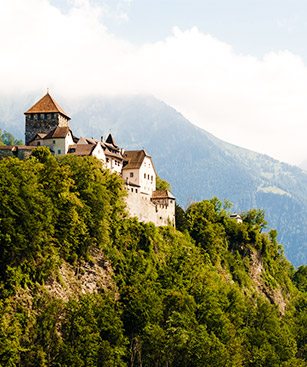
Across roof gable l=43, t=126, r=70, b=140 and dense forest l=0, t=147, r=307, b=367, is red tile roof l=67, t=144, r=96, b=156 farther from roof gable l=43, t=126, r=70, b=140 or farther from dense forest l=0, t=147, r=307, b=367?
dense forest l=0, t=147, r=307, b=367

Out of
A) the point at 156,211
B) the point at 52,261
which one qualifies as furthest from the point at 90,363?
the point at 156,211

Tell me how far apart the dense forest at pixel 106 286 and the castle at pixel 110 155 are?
3.63m

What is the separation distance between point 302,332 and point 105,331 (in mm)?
59092

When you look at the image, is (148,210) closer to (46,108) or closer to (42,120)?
(42,120)

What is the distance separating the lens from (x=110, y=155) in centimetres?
11012

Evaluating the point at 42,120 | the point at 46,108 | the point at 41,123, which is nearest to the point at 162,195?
the point at 41,123

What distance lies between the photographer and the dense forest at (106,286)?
222 feet

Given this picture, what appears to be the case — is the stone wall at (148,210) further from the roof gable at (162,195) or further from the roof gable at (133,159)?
the roof gable at (133,159)

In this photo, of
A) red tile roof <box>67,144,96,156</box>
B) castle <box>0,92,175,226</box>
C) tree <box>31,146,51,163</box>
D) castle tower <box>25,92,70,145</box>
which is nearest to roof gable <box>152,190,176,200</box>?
castle <box>0,92,175,226</box>

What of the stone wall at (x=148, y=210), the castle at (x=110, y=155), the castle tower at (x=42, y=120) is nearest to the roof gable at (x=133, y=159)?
the castle at (x=110, y=155)

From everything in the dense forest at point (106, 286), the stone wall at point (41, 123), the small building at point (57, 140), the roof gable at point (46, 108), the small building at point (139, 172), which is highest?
the roof gable at point (46, 108)

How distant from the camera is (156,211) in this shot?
106062 millimetres

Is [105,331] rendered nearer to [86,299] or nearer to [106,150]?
[86,299]

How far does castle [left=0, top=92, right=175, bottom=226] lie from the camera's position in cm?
10144
